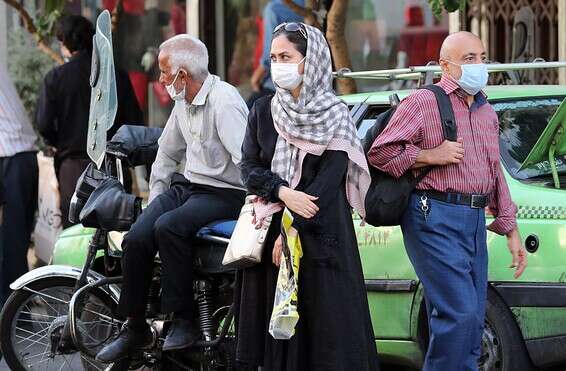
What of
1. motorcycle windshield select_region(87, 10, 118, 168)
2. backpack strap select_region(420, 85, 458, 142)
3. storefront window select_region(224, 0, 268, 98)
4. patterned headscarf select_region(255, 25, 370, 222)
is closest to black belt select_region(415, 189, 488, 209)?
backpack strap select_region(420, 85, 458, 142)

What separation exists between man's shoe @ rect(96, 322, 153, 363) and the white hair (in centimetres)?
133

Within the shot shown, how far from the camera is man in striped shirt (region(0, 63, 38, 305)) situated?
948 cm

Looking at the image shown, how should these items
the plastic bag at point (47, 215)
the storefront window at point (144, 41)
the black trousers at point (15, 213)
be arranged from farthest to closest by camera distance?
the storefront window at point (144, 41) → the plastic bag at point (47, 215) → the black trousers at point (15, 213)

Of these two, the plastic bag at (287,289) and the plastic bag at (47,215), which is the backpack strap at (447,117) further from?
the plastic bag at (47,215)

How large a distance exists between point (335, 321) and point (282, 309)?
293mm

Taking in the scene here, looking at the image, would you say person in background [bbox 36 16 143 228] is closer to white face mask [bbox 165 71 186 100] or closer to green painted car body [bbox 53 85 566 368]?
white face mask [bbox 165 71 186 100]

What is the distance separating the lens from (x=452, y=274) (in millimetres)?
6309

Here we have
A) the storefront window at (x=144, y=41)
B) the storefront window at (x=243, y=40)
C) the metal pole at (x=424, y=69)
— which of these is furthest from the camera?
the storefront window at (x=144, y=41)

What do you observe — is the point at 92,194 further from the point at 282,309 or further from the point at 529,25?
the point at 529,25

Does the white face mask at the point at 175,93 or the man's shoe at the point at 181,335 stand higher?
the white face mask at the point at 175,93

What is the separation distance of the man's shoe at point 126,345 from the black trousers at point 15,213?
2432 millimetres

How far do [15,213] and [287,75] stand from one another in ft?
13.4

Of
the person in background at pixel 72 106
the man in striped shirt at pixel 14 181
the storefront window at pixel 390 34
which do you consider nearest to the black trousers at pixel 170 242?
the man in striped shirt at pixel 14 181

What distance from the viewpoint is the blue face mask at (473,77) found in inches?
248
